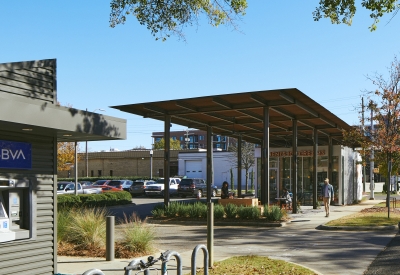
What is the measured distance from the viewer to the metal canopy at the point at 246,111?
21.0m

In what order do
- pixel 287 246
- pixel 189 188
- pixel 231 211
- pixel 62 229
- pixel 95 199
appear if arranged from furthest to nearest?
1. pixel 189 188
2. pixel 95 199
3. pixel 231 211
4. pixel 287 246
5. pixel 62 229

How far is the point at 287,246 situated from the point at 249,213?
6.34 metres

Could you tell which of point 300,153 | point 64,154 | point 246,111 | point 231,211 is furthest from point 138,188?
point 231,211

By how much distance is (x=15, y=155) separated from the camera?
30.0ft

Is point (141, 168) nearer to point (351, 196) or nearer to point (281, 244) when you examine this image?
point (351, 196)

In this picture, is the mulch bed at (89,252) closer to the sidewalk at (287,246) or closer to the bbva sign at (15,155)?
the sidewalk at (287,246)

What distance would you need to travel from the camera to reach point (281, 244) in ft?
50.0

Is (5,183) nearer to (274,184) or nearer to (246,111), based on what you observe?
(246,111)

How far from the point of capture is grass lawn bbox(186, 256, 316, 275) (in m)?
10.4

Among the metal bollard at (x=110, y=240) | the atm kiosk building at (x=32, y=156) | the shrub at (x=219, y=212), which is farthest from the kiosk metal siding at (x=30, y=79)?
the shrub at (x=219, y=212)

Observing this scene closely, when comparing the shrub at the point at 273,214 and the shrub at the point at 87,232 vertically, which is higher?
the shrub at the point at 87,232

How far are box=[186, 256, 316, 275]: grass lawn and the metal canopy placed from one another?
30.2 ft

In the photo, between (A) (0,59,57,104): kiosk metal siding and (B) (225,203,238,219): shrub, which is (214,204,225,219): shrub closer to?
(B) (225,203,238,219): shrub

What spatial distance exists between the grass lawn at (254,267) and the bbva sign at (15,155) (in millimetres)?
3796
